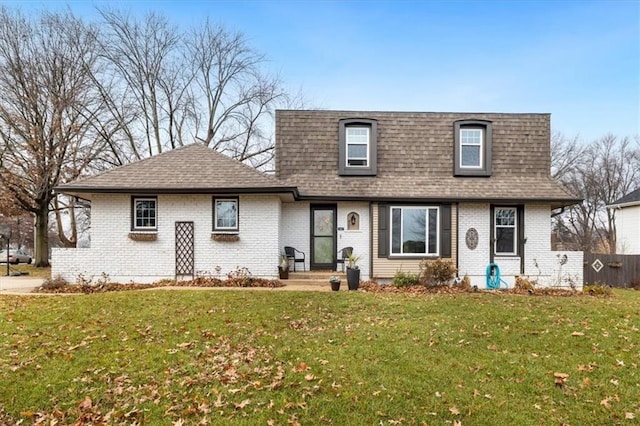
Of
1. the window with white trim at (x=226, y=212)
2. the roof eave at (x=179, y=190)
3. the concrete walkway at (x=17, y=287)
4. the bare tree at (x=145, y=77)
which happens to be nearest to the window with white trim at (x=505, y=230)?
the roof eave at (x=179, y=190)

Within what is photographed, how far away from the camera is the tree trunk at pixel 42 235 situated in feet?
61.0

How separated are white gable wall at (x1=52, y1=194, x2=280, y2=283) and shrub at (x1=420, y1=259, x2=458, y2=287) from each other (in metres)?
4.62

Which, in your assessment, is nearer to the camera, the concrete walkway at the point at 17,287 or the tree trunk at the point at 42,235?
the concrete walkway at the point at 17,287

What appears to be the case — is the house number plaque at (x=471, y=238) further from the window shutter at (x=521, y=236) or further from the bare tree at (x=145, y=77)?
the bare tree at (x=145, y=77)

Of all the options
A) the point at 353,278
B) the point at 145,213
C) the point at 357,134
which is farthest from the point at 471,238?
the point at 145,213

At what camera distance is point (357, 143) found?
1303 centimetres

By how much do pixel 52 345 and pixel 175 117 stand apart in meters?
20.8

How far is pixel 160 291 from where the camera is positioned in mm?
9406

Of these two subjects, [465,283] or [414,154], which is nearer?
[465,283]

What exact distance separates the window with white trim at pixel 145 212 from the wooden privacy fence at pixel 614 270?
17.7 m

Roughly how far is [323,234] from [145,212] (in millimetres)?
5686

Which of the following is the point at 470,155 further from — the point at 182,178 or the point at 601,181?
the point at 601,181

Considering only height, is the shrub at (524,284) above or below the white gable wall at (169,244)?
below

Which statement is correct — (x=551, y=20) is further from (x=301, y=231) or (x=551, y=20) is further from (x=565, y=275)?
(x=301, y=231)
